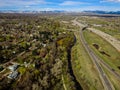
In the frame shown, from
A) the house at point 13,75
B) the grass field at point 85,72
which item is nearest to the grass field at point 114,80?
the grass field at point 85,72

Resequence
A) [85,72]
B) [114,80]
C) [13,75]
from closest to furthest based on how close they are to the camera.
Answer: [114,80]
[13,75]
[85,72]

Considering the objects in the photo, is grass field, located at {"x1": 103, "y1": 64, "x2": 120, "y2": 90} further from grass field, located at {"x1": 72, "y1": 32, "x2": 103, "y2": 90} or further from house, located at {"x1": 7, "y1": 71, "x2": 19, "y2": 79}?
house, located at {"x1": 7, "y1": 71, "x2": 19, "y2": 79}

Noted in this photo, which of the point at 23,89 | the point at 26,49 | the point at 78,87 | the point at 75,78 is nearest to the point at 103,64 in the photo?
the point at 75,78

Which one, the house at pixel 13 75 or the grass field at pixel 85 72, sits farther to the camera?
the house at pixel 13 75

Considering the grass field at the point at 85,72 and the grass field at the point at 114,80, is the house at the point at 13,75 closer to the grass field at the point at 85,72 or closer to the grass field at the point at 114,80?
the grass field at the point at 85,72

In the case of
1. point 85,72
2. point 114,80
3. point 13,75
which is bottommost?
point 85,72

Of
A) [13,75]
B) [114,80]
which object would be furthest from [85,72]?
[13,75]

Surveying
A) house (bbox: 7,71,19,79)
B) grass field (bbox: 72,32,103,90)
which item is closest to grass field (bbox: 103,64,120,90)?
grass field (bbox: 72,32,103,90)

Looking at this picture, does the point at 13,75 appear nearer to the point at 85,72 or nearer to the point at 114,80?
the point at 85,72

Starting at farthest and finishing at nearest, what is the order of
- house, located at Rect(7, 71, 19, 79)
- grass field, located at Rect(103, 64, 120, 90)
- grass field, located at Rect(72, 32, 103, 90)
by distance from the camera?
house, located at Rect(7, 71, 19, 79) → grass field, located at Rect(72, 32, 103, 90) → grass field, located at Rect(103, 64, 120, 90)
